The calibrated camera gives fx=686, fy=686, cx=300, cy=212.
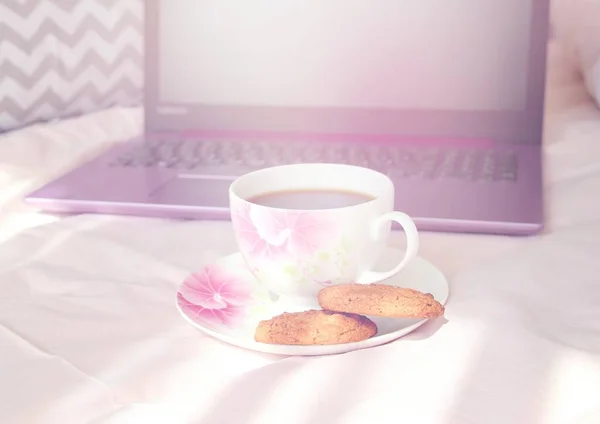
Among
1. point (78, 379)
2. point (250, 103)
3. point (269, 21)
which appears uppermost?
point (269, 21)

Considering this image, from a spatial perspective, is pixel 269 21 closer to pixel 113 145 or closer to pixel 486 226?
pixel 113 145

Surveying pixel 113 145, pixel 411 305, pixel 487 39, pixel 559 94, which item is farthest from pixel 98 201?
pixel 559 94

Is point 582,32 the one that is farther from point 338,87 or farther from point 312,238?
point 312,238

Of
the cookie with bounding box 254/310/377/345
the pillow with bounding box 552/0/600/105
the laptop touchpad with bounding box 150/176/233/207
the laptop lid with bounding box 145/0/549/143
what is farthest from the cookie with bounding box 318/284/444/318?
the pillow with bounding box 552/0/600/105

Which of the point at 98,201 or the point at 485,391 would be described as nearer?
the point at 485,391

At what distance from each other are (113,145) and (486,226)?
1.61ft

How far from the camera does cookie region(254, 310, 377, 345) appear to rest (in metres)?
0.38

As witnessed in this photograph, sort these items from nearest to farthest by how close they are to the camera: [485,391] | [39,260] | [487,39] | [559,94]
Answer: [485,391] → [39,260] → [487,39] → [559,94]

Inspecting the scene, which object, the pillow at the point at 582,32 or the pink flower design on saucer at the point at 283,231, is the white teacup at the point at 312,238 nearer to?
the pink flower design on saucer at the point at 283,231

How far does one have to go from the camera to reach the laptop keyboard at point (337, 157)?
2.29 feet

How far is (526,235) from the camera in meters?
0.56

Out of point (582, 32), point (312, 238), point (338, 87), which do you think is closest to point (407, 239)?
point (312, 238)

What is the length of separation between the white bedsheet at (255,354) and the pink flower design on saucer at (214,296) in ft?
0.05

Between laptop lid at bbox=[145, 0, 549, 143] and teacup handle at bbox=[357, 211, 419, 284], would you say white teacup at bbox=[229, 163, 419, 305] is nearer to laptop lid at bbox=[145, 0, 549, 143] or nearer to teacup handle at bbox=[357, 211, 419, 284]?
teacup handle at bbox=[357, 211, 419, 284]
